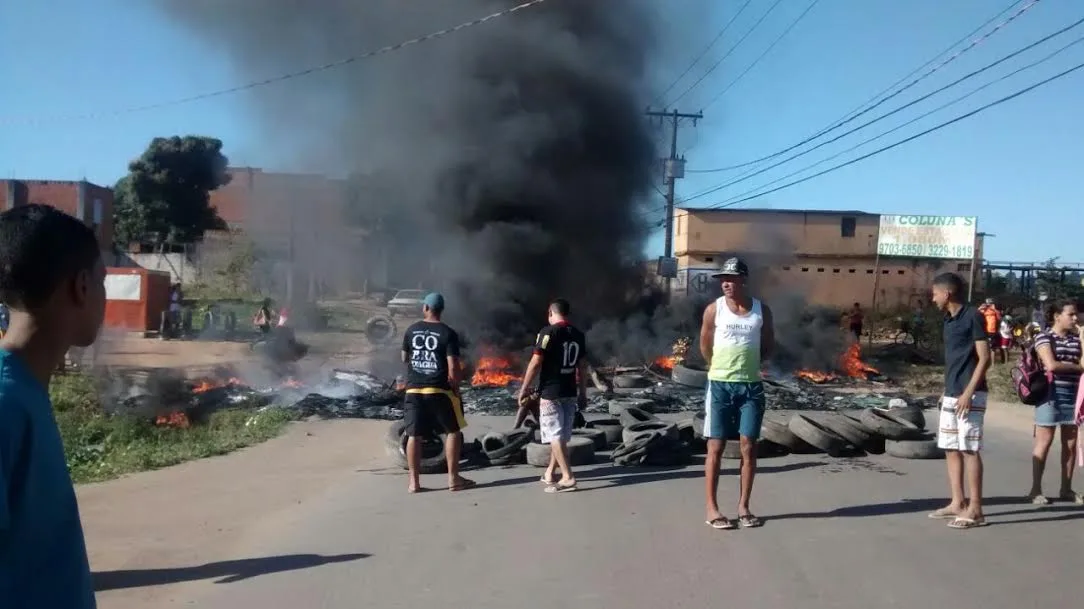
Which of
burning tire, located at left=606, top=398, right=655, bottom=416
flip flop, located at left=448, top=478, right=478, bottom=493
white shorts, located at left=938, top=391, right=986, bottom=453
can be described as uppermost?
white shorts, located at left=938, top=391, right=986, bottom=453

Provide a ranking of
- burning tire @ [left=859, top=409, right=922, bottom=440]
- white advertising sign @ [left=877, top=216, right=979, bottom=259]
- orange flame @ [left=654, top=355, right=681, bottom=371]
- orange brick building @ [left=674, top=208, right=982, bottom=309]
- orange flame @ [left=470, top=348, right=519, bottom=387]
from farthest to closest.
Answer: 1. orange brick building @ [left=674, top=208, right=982, bottom=309]
2. white advertising sign @ [left=877, top=216, right=979, bottom=259]
3. orange flame @ [left=654, top=355, right=681, bottom=371]
4. orange flame @ [left=470, top=348, right=519, bottom=387]
5. burning tire @ [left=859, top=409, right=922, bottom=440]

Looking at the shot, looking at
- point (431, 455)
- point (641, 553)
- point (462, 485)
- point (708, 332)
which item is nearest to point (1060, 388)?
point (708, 332)

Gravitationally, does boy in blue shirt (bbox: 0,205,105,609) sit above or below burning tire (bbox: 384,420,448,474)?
above

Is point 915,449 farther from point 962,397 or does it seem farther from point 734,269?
point 734,269

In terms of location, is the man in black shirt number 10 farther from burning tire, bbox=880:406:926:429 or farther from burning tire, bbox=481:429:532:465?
burning tire, bbox=880:406:926:429

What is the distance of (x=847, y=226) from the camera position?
136ft

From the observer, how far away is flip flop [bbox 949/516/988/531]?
6.29 metres

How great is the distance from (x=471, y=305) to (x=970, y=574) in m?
18.9

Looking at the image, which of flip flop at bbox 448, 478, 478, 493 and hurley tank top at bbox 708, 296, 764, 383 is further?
flip flop at bbox 448, 478, 478, 493

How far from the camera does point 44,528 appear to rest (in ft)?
5.82

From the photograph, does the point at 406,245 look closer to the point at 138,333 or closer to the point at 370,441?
the point at 138,333

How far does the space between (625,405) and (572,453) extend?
3.52m

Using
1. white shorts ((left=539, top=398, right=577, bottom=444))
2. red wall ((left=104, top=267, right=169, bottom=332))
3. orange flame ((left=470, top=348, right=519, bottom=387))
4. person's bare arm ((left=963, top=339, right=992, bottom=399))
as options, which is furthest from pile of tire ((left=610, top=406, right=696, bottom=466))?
red wall ((left=104, top=267, right=169, bottom=332))

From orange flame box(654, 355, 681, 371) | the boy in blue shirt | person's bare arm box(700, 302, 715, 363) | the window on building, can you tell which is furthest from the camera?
the window on building
